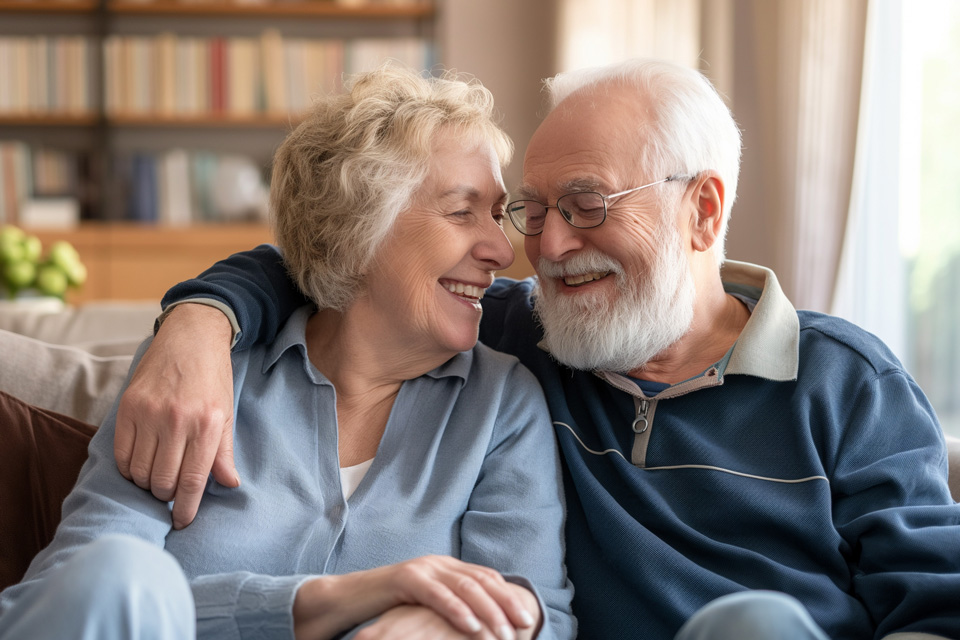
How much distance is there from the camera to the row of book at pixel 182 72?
4.63 meters

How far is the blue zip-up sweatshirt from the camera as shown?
1256 mm

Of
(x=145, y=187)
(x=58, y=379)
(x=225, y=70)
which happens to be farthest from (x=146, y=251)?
(x=58, y=379)

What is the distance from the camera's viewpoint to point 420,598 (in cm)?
107

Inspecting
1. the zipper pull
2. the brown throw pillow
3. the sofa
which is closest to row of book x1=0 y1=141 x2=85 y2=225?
the sofa

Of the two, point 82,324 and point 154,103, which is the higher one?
point 154,103

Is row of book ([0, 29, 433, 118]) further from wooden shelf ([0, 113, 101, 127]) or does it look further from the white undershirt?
the white undershirt

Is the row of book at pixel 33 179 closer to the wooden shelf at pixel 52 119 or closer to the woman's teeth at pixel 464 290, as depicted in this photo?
the wooden shelf at pixel 52 119

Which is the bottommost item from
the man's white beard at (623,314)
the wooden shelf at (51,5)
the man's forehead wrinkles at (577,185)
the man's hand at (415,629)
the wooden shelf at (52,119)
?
the man's hand at (415,629)

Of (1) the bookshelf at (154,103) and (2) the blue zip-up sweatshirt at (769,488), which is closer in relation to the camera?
(2) the blue zip-up sweatshirt at (769,488)

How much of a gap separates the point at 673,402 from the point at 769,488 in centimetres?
20

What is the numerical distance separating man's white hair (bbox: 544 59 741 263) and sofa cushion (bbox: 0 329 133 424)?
0.99 m

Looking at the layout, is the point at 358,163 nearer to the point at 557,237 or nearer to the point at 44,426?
the point at 557,237

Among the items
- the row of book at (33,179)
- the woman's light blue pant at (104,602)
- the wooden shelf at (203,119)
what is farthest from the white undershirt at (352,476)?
the row of book at (33,179)

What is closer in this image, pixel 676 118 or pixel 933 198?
pixel 676 118
